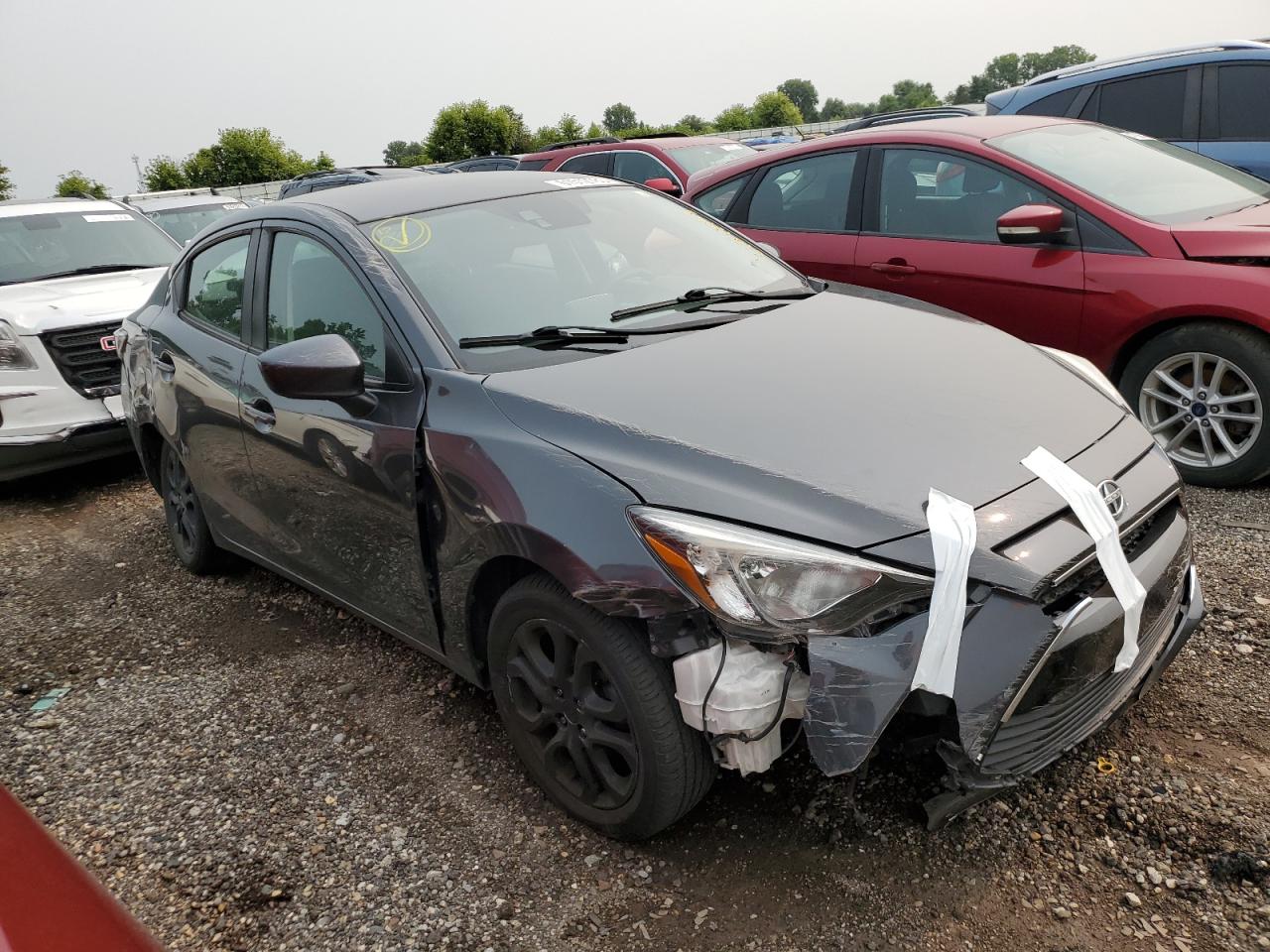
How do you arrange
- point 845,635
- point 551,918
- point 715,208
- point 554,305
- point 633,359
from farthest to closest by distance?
1. point 715,208
2. point 554,305
3. point 633,359
4. point 551,918
5. point 845,635

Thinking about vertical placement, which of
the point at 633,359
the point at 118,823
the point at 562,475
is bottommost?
the point at 118,823

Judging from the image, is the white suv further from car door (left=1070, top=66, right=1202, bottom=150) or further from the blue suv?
car door (left=1070, top=66, right=1202, bottom=150)

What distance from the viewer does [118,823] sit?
9.27 feet

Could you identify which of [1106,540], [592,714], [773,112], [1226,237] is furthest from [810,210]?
[773,112]

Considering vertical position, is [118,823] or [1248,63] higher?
[1248,63]

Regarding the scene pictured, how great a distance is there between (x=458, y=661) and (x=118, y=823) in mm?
1099

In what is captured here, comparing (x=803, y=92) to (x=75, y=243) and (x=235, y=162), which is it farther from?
(x=75, y=243)

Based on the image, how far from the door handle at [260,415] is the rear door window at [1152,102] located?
5.91 meters

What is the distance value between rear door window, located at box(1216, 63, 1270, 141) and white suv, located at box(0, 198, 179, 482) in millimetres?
7035

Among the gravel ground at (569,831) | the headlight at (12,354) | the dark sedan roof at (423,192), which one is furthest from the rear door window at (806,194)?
the headlight at (12,354)

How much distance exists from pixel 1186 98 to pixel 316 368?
633 centimetres

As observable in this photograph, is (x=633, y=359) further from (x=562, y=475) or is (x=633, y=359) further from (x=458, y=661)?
(x=458, y=661)

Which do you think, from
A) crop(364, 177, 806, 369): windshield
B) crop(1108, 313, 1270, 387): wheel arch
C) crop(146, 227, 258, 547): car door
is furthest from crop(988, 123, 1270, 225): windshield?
crop(146, 227, 258, 547): car door

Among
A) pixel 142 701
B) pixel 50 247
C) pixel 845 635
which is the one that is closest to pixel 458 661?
pixel 845 635
